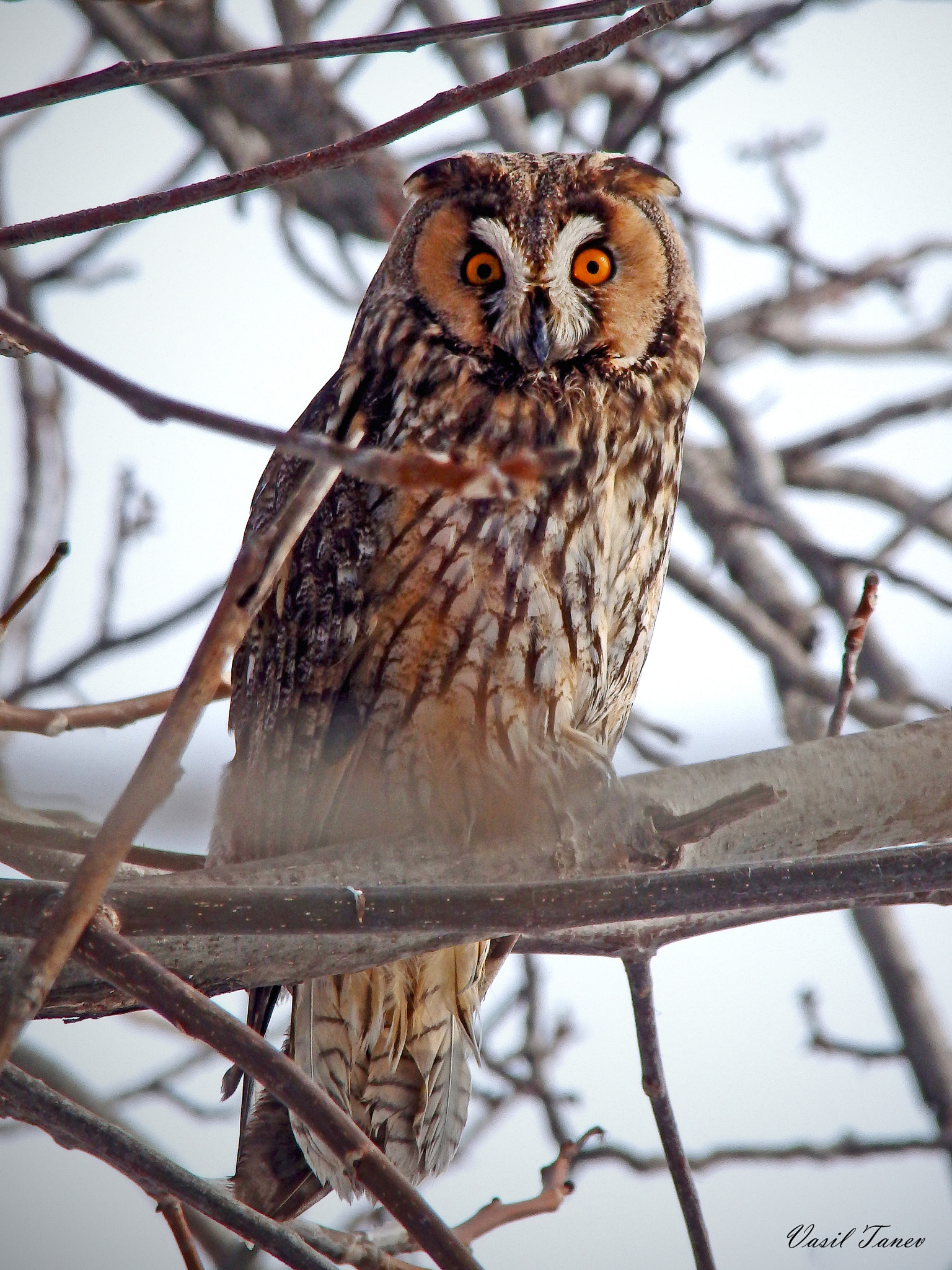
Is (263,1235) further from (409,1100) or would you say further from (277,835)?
(409,1100)

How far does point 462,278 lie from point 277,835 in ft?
3.19

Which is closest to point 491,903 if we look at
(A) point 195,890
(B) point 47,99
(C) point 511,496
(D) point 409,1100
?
(A) point 195,890

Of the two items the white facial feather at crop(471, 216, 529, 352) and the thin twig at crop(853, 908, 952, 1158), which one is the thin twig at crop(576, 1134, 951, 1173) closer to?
the thin twig at crop(853, 908, 952, 1158)

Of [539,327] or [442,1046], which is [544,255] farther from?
[442,1046]

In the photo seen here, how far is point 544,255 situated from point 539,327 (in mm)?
130

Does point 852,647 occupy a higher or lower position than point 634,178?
lower

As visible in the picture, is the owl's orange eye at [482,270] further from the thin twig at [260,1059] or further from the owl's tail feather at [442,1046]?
the thin twig at [260,1059]

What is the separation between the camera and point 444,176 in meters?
2.13

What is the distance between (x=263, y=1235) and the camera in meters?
1.08

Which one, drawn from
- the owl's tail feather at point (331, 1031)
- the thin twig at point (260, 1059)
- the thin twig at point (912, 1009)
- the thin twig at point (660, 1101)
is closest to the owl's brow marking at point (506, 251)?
the thin twig at point (660, 1101)

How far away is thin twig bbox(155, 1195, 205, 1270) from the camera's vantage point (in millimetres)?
1205

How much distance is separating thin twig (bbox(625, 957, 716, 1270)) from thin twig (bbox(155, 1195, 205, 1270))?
601 mm

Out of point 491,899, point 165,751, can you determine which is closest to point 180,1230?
point 491,899

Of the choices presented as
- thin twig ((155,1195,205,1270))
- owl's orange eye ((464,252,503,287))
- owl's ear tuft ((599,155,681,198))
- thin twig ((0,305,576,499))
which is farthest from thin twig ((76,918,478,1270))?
owl's ear tuft ((599,155,681,198))
